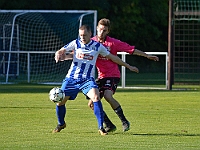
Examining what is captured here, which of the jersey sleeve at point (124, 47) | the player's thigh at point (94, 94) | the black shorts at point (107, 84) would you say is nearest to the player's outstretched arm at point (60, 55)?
the player's thigh at point (94, 94)

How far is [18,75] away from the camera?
27.4 metres

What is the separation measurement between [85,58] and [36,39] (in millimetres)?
20962

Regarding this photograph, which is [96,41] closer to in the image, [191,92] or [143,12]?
[191,92]

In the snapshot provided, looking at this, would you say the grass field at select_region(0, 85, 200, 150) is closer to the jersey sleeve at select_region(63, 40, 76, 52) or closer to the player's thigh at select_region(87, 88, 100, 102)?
the player's thigh at select_region(87, 88, 100, 102)

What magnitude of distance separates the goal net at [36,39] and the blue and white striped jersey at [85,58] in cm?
1564

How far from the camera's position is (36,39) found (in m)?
31.1

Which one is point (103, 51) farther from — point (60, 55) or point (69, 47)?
point (60, 55)

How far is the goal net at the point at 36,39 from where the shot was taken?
27.3m

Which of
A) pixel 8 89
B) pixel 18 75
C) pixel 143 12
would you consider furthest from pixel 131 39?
pixel 8 89

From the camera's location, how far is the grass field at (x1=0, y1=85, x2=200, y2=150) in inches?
359

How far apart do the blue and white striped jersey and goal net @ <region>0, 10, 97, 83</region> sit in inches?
616

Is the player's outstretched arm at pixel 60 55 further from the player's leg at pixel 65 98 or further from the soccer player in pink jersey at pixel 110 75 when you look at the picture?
the soccer player in pink jersey at pixel 110 75

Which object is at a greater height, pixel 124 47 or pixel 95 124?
pixel 124 47

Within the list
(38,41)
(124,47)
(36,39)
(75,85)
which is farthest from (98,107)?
(36,39)
